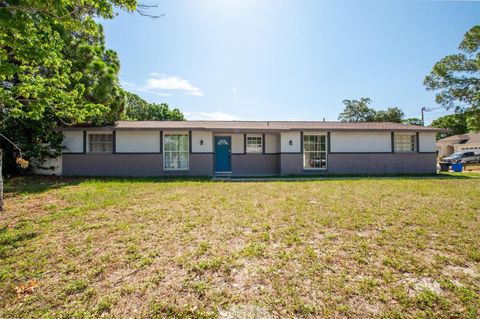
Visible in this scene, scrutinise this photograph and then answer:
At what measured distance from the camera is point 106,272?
119 inches

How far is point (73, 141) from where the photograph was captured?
1233cm

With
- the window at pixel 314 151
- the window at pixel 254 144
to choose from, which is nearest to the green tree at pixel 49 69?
the window at pixel 254 144

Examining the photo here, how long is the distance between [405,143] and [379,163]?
86.6 inches

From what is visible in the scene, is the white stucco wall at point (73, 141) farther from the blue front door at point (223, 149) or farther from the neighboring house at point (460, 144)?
the neighboring house at point (460, 144)

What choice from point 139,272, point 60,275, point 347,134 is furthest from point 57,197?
point 347,134

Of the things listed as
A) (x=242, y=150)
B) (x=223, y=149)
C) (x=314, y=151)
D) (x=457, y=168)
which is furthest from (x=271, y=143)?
(x=457, y=168)

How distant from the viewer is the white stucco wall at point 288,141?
43.4 feet

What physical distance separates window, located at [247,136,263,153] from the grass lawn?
7823 mm

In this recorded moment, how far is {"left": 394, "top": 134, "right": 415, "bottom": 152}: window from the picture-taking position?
14023 mm

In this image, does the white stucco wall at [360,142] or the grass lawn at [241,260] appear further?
the white stucco wall at [360,142]

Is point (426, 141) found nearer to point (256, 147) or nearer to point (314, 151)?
point (314, 151)

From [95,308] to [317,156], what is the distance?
13.0 metres

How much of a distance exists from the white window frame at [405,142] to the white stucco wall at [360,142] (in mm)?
492

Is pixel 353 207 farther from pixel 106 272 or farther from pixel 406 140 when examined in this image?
pixel 406 140
